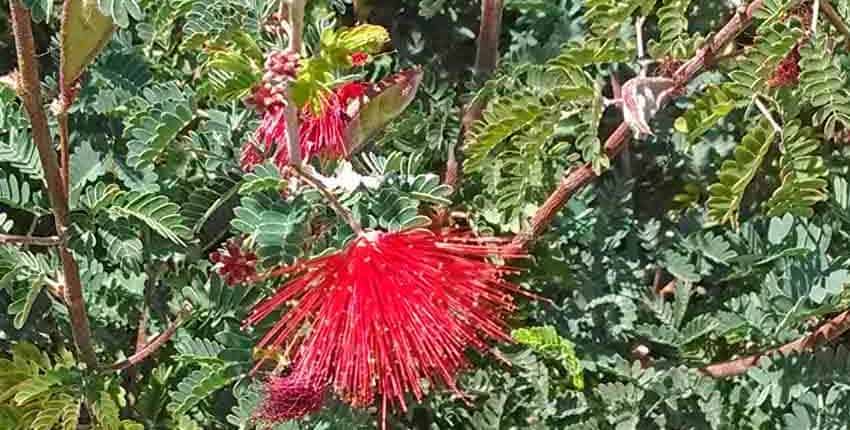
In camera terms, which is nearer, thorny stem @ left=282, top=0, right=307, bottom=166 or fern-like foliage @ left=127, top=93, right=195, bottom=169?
thorny stem @ left=282, top=0, right=307, bottom=166

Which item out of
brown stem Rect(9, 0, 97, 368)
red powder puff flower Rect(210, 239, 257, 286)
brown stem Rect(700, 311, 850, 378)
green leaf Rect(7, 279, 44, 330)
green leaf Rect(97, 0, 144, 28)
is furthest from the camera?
brown stem Rect(700, 311, 850, 378)

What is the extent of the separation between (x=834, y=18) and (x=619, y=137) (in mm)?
260

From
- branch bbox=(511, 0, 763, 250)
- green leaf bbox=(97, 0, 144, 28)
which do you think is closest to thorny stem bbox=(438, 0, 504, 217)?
branch bbox=(511, 0, 763, 250)

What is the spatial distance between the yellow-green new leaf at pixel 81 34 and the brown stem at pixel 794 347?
2.84ft

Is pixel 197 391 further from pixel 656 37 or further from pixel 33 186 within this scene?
pixel 656 37

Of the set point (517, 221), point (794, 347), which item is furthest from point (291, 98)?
point (794, 347)

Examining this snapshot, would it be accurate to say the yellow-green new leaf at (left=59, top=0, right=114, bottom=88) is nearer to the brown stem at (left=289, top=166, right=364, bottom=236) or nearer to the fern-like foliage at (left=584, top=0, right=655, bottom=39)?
the brown stem at (left=289, top=166, right=364, bottom=236)

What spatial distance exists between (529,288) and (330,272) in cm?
51

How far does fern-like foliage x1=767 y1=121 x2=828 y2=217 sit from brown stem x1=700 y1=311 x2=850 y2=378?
0.77 ft

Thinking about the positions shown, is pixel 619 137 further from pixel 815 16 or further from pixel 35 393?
pixel 35 393

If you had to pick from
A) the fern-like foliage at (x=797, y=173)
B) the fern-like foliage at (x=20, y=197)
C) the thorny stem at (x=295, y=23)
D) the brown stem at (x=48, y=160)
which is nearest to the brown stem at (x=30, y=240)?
the brown stem at (x=48, y=160)

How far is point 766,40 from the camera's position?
1.24 meters

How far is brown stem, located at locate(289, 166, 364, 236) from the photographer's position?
1148 mm

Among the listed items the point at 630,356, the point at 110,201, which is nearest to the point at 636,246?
the point at 630,356
